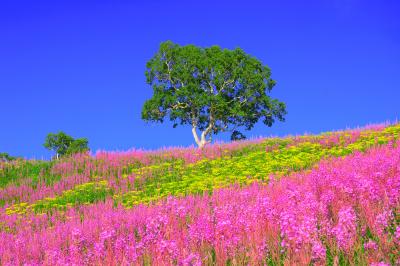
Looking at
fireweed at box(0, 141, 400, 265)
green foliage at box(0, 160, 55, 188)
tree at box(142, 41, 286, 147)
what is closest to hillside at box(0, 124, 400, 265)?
fireweed at box(0, 141, 400, 265)

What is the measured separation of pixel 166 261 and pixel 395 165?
5242 millimetres

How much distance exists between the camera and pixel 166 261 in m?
5.28

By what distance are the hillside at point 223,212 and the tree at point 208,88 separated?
65.4 feet

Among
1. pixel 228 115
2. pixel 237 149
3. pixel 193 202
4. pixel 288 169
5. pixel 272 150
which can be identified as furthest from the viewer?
pixel 228 115

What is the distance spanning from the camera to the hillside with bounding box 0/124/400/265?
5391 millimetres

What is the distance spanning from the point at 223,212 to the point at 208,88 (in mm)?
36347

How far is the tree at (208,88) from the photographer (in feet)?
138

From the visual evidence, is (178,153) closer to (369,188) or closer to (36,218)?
(36,218)

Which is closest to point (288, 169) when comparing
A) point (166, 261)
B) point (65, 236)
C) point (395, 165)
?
point (395, 165)

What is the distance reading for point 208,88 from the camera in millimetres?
43438

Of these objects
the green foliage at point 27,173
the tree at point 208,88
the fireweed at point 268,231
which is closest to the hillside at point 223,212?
the fireweed at point 268,231

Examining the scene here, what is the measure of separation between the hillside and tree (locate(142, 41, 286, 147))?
19.9 m

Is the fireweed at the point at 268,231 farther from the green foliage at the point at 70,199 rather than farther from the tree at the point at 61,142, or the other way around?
the tree at the point at 61,142

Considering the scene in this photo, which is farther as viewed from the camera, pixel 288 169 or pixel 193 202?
pixel 288 169
